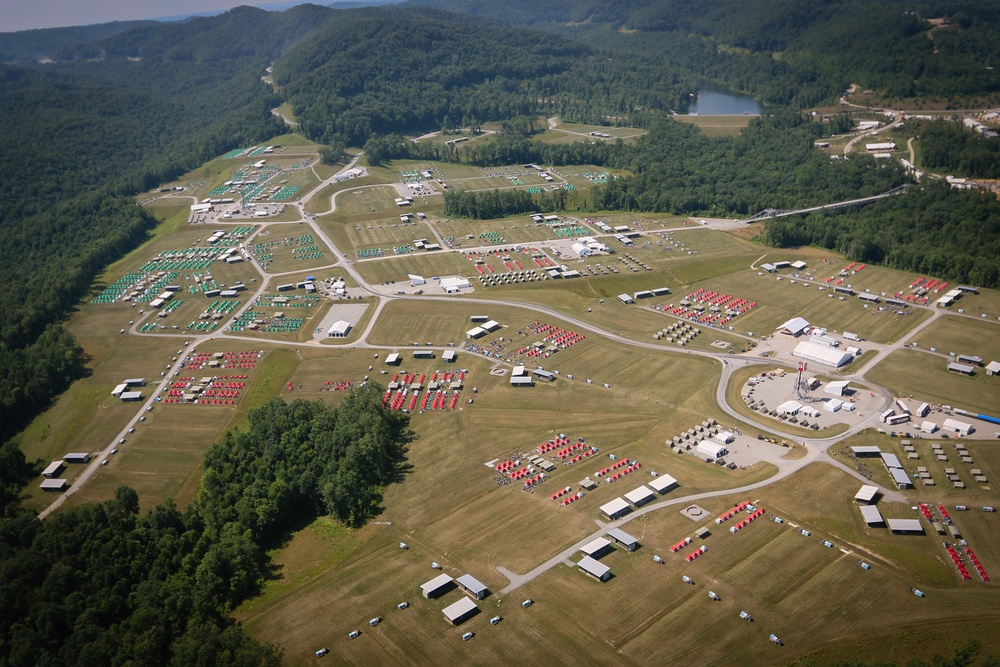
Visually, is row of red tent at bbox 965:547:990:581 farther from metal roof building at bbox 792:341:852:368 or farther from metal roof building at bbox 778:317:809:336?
metal roof building at bbox 778:317:809:336

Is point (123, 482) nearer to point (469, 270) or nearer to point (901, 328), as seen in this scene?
point (469, 270)

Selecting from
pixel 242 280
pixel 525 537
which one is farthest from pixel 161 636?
pixel 242 280

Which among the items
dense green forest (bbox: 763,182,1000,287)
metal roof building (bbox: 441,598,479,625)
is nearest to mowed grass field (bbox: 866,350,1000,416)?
dense green forest (bbox: 763,182,1000,287)

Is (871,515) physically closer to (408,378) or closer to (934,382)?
(934,382)

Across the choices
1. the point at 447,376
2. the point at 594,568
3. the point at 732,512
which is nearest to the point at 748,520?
the point at 732,512

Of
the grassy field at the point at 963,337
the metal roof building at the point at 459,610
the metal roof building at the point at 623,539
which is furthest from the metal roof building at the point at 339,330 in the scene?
the grassy field at the point at 963,337

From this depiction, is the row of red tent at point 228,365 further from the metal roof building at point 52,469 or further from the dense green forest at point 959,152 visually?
the dense green forest at point 959,152
